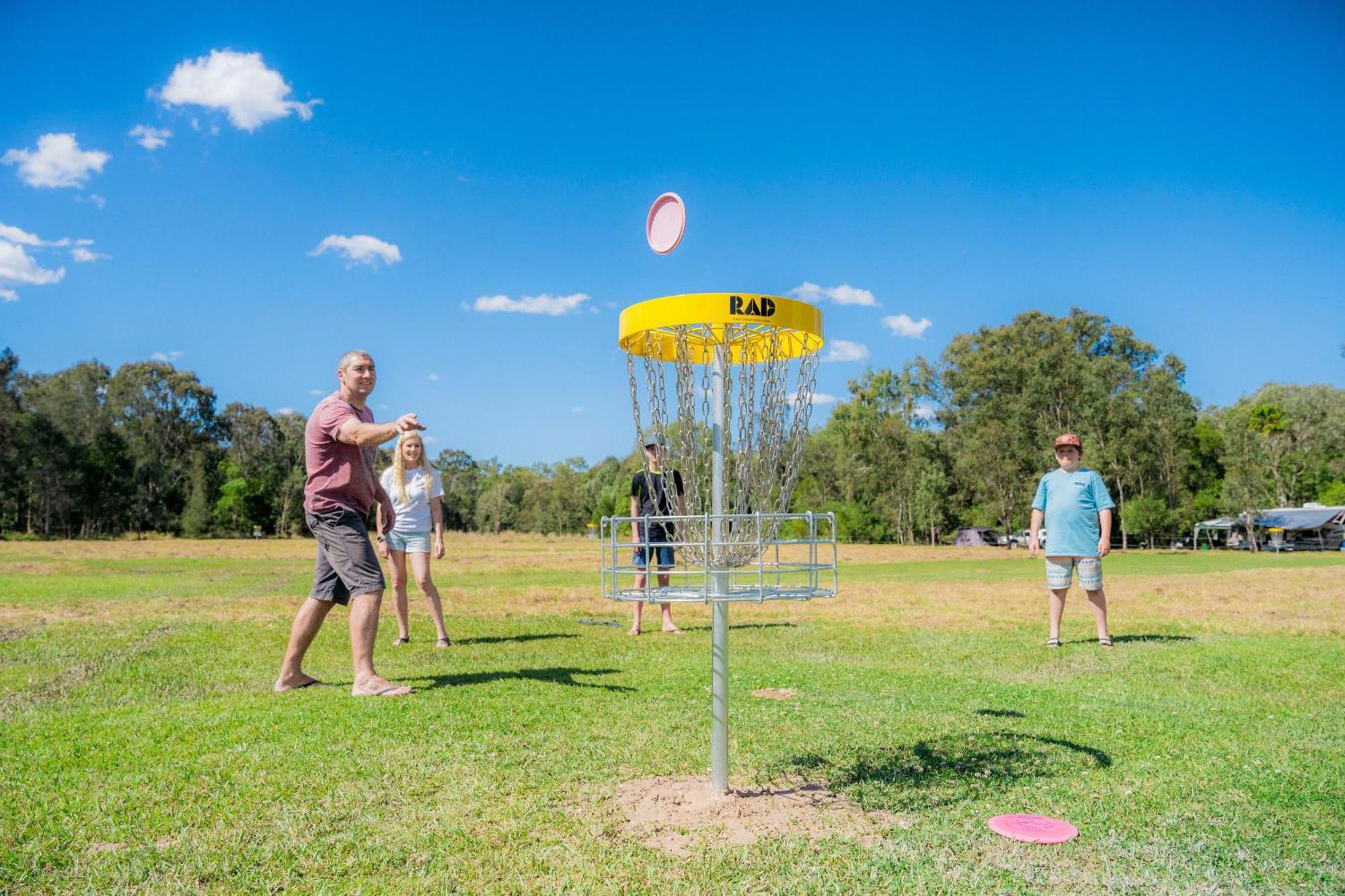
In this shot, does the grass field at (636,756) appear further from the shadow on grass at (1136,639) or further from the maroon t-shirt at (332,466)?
the maroon t-shirt at (332,466)

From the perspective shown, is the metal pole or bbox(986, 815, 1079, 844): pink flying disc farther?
the metal pole

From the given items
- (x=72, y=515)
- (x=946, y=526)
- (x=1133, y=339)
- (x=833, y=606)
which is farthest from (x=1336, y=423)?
(x=72, y=515)

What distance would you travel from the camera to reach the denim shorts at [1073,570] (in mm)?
10242

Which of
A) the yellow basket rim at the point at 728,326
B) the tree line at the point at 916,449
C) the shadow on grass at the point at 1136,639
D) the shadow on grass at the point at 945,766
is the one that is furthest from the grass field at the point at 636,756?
the tree line at the point at 916,449

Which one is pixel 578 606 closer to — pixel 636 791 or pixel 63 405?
pixel 636 791

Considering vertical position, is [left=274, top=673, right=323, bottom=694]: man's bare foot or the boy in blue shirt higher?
the boy in blue shirt

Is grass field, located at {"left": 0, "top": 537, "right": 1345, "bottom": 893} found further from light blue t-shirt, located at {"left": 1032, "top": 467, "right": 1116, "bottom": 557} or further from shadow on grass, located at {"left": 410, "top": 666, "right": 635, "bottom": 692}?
light blue t-shirt, located at {"left": 1032, "top": 467, "right": 1116, "bottom": 557}

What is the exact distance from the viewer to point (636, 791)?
4.76 m

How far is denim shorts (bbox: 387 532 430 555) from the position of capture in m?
9.96

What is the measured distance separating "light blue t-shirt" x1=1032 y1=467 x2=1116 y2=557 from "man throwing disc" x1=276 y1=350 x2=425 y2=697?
25.4 ft

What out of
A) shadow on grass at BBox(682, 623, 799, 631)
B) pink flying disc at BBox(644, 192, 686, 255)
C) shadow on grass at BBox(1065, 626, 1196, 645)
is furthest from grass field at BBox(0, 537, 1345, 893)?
pink flying disc at BBox(644, 192, 686, 255)

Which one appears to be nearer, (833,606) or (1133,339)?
(833,606)

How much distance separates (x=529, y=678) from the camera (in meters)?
7.79

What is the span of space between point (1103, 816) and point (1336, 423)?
97254mm
